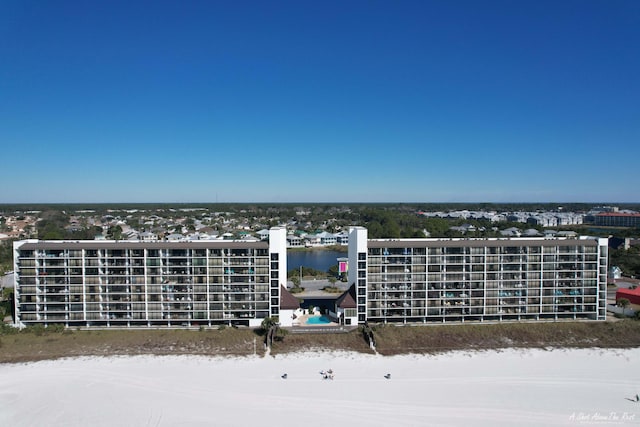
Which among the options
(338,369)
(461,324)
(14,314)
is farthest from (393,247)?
(14,314)

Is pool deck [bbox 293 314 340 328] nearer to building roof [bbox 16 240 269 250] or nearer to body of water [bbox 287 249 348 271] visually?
building roof [bbox 16 240 269 250]

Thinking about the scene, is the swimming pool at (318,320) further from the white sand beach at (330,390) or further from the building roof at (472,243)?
the building roof at (472,243)

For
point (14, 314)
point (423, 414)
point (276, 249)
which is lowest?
point (423, 414)

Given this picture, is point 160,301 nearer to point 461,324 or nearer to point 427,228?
point 461,324

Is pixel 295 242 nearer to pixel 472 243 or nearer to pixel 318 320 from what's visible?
pixel 318 320

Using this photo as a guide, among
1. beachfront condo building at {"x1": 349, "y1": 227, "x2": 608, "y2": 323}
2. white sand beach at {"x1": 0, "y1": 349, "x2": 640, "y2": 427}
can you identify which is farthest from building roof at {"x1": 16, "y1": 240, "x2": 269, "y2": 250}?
beachfront condo building at {"x1": 349, "y1": 227, "x2": 608, "y2": 323}

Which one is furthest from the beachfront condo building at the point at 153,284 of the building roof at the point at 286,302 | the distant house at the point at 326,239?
the distant house at the point at 326,239
